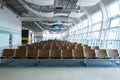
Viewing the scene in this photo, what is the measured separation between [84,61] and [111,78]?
9.09 ft

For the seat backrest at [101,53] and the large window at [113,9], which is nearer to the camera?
the seat backrest at [101,53]

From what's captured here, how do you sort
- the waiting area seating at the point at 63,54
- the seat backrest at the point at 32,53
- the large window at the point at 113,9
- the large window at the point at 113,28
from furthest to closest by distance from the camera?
the large window at the point at 113,9 → the large window at the point at 113,28 → the seat backrest at the point at 32,53 → the waiting area seating at the point at 63,54

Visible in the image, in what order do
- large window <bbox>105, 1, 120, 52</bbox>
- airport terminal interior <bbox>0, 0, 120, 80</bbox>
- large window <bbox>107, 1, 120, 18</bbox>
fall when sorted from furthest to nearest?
large window <bbox>107, 1, 120, 18</bbox> → large window <bbox>105, 1, 120, 52</bbox> → airport terminal interior <bbox>0, 0, 120, 80</bbox>

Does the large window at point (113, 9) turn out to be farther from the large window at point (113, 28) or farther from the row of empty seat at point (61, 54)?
the row of empty seat at point (61, 54)

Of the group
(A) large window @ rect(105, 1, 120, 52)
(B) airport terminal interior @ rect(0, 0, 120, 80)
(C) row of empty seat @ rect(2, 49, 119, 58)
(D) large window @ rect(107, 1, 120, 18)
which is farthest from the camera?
(D) large window @ rect(107, 1, 120, 18)

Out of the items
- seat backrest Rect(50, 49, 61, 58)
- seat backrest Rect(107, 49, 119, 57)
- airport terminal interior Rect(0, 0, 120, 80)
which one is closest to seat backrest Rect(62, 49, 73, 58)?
airport terminal interior Rect(0, 0, 120, 80)

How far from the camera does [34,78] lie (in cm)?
515

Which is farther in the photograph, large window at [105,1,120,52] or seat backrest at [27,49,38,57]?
large window at [105,1,120,52]

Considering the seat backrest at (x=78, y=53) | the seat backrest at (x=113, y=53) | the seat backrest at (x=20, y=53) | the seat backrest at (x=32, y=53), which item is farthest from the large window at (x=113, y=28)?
the seat backrest at (x=20, y=53)

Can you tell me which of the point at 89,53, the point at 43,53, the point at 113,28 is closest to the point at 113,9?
the point at 113,28

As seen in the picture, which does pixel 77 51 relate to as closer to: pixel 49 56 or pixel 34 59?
pixel 49 56

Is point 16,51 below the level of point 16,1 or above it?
below

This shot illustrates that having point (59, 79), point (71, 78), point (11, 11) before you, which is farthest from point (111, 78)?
point (11, 11)

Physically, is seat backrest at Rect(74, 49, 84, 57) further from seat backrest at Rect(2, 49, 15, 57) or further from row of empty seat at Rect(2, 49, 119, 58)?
seat backrest at Rect(2, 49, 15, 57)
